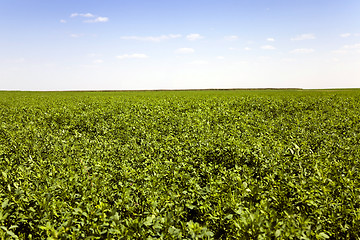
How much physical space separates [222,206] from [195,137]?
5238 mm

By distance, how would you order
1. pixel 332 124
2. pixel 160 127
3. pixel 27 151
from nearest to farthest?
pixel 27 151
pixel 332 124
pixel 160 127

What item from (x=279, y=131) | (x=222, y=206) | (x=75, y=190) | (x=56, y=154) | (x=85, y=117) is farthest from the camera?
(x=85, y=117)

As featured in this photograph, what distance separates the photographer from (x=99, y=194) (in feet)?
15.1

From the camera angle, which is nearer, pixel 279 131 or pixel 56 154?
pixel 56 154

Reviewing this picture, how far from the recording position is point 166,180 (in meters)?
5.66

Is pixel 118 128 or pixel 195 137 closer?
pixel 195 137

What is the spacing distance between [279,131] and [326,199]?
726cm

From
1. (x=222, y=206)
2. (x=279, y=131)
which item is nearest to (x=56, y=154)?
(x=222, y=206)

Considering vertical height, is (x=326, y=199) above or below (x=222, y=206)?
above

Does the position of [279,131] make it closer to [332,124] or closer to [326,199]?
[332,124]

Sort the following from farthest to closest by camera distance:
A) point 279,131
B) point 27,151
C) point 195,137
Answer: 1. point 279,131
2. point 195,137
3. point 27,151

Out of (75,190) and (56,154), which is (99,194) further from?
(56,154)

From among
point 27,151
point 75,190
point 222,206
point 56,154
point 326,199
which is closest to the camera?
point 326,199

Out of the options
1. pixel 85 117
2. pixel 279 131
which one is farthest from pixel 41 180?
pixel 85 117
